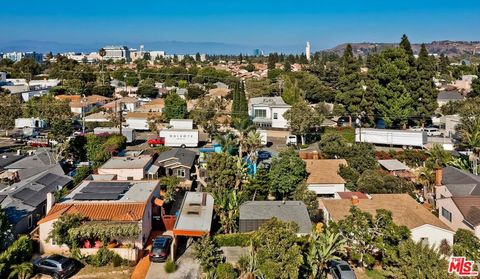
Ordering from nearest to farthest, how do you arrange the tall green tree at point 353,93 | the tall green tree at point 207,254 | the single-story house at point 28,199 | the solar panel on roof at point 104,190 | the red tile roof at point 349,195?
the tall green tree at point 207,254 < the single-story house at point 28,199 < the solar panel on roof at point 104,190 < the red tile roof at point 349,195 < the tall green tree at point 353,93

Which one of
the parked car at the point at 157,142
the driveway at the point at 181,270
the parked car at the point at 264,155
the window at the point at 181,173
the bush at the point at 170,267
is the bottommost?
the driveway at the point at 181,270

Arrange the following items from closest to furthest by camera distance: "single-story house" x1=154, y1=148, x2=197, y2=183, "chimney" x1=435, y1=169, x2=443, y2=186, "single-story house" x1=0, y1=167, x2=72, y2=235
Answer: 1. "single-story house" x1=0, y1=167, x2=72, y2=235
2. "chimney" x1=435, y1=169, x2=443, y2=186
3. "single-story house" x1=154, y1=148, x2=197, y2=183

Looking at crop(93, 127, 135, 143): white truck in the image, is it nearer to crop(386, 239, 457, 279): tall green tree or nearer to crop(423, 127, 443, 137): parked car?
crop(423, 127, 443, 137): parked car

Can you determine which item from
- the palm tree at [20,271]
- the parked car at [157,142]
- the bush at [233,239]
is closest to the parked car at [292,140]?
the parked car at [157,142]

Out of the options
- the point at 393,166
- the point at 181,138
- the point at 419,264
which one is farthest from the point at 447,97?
the point at 419,264

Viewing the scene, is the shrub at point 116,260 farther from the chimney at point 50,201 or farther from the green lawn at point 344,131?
the green lawn at point 344,131

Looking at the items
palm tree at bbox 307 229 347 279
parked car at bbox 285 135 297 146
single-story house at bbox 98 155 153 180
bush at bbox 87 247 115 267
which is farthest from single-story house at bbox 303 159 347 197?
parked car at bbox 285 135 297 146

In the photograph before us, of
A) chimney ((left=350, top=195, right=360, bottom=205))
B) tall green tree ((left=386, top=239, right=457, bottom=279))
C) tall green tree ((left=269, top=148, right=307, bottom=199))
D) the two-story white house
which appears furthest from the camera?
the two-story white house
